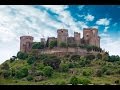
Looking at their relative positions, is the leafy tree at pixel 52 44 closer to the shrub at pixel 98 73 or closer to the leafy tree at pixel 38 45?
the leafy tree at pixel 38 45

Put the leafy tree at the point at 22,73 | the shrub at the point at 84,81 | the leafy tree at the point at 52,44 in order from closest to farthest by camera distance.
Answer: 1. the shrub at the point at 84,81
2. the leafy tree at the point at 22,73
3. the leafy tree at the point at 52,44

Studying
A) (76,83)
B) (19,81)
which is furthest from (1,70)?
(76,83)

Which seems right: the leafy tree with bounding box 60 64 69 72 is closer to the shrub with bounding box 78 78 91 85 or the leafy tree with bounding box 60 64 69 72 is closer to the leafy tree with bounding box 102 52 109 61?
the shrub with bounding box 78 78 91 85

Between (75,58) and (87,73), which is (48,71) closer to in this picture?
(75,58)

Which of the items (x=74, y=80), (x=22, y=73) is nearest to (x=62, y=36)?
(x=74, y=80)

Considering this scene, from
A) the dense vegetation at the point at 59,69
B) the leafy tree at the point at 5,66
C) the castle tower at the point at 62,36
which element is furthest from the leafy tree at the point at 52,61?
the leafy tree at the point at 5,66

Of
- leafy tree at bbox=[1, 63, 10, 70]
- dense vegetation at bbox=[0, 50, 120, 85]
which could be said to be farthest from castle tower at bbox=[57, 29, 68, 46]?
leafy tree at bbox=[1, 63, 10, 70]

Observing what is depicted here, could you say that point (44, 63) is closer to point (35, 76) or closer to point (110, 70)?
point (35, 76)

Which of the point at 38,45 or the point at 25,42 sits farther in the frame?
the point at 38,45
